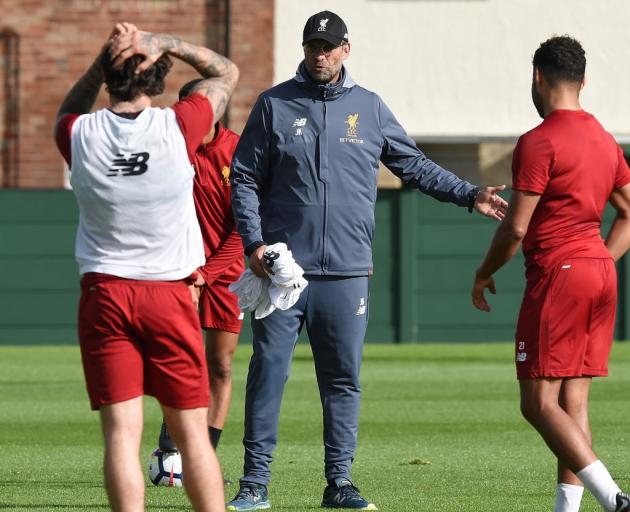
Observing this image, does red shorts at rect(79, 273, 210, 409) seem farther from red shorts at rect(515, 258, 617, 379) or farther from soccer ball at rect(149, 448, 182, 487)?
soccer ball at rect(149, 448, 182, 487)

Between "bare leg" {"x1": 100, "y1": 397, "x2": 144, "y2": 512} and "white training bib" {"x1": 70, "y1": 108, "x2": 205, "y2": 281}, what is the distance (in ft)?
1.67

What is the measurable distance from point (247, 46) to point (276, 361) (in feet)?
57.1

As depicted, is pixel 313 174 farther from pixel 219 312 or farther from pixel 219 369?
pixel 219 369

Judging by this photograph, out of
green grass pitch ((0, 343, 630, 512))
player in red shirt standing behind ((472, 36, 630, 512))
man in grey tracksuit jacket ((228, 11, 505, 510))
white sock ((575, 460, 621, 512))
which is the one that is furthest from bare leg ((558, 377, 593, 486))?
man in grey tracksuit jacket ((228, 11, 505, 510))

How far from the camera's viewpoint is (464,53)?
24.9 meters

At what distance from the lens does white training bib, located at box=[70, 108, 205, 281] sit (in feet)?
19.0

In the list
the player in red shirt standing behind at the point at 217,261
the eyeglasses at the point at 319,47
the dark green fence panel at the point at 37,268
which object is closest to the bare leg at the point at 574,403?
the eyeglasses at the point at 319,47

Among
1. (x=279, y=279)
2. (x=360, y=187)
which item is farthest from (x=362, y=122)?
(x=279, y=279)

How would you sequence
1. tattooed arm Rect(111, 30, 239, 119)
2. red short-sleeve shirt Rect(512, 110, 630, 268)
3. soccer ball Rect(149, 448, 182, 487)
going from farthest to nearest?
→ soccer ball Rect(149, 448, 182, 487)
red short-sleeve shirt Rect(512, 110, 630, 268)
tattooed arm Rect(111, 30, 239, 119)

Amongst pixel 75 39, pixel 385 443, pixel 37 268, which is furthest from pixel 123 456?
pixel 75 39

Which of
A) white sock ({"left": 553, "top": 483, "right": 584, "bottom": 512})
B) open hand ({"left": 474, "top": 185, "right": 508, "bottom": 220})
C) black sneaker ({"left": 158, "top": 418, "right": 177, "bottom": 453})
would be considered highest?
open hand ({"left": 474, "top": 185, "right": 508, "bottom": 220})

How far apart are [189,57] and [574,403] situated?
2.19 metres

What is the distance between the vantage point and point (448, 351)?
819 inches

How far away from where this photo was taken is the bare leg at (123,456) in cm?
574
